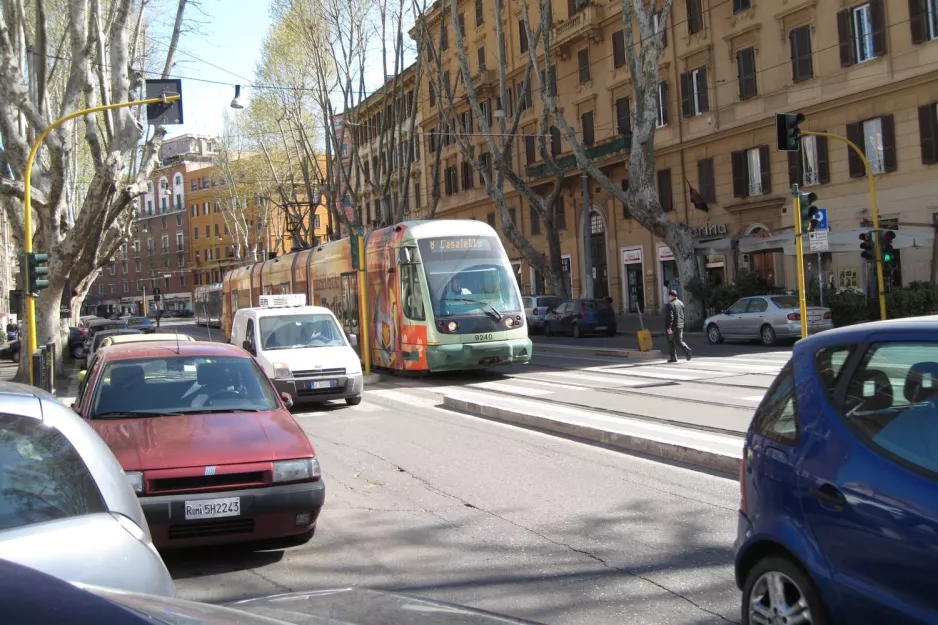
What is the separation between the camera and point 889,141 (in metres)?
27.1

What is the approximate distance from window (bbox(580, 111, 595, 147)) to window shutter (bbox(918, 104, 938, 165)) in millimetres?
17433

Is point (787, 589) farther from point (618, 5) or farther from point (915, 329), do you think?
point (618, 5)

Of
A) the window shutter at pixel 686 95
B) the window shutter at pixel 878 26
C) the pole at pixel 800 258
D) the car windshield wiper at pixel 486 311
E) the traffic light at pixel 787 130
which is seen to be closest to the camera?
the pole at pixel 800 258

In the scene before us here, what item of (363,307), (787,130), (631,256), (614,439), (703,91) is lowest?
(614,439)

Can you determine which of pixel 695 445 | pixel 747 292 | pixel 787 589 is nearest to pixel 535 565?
pixel 787 589

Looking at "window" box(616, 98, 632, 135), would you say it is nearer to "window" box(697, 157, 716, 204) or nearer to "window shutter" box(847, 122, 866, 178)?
"window" box(697, 157, 716, 204)

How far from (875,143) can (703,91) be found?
8.64 meters

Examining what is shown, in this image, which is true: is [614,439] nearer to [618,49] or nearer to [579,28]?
[618,49]

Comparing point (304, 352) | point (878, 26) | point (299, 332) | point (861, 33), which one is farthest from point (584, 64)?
point (304, 352)

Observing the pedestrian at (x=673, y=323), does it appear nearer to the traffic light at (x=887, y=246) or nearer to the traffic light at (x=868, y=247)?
the traffic light at (x=868, y=247)

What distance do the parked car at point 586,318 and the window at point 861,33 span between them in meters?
11.6

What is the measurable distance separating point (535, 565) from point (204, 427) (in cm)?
263

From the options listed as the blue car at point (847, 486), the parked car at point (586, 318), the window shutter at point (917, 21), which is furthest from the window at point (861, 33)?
the blue car at point (847, 486)

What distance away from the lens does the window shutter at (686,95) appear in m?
35.4
